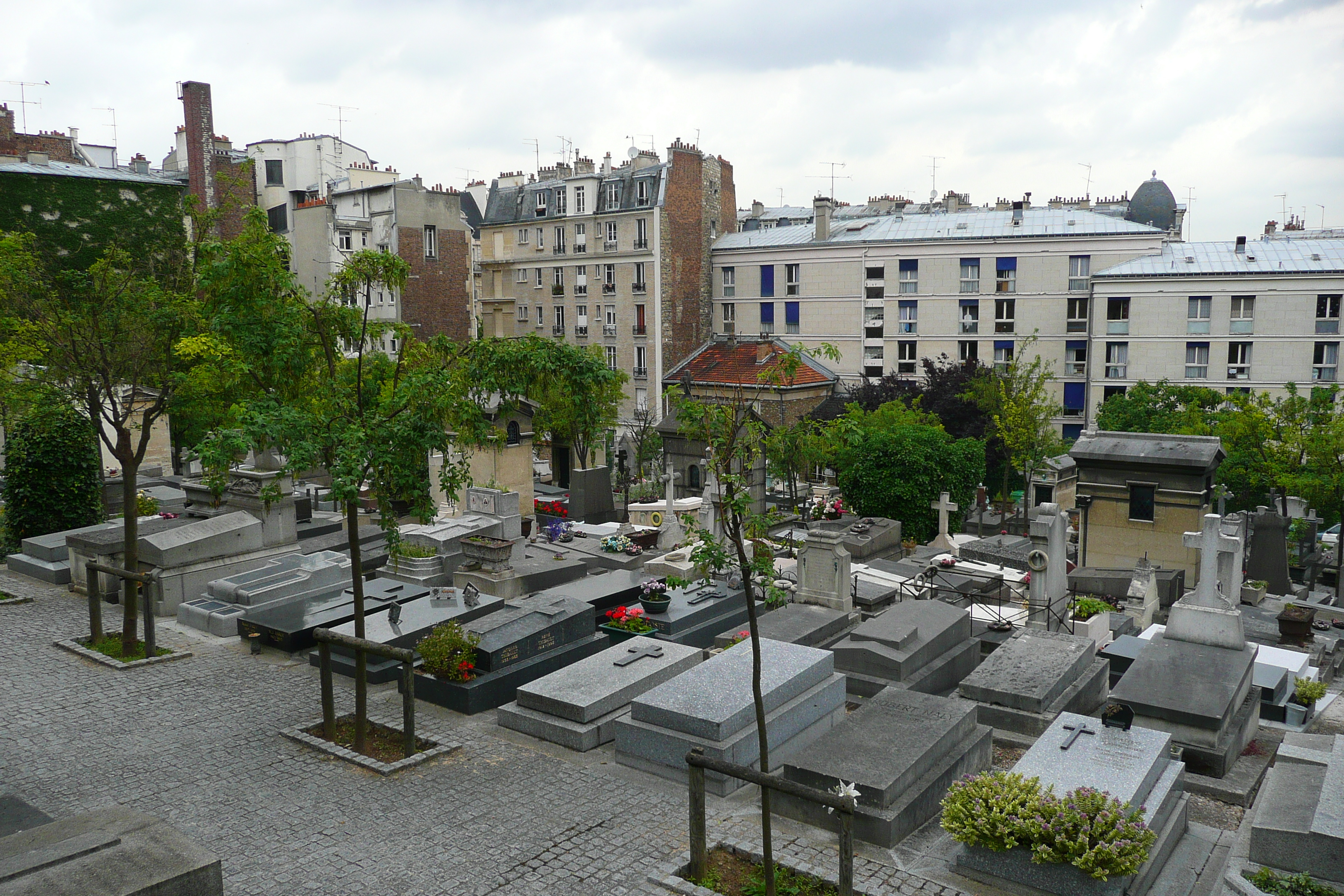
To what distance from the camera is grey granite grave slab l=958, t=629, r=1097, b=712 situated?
10992 mm

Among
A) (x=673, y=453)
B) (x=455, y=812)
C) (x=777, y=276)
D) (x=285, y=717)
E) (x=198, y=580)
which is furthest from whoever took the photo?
A: (x=777, y=276)

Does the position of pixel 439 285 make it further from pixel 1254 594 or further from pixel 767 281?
pixel 1254 594

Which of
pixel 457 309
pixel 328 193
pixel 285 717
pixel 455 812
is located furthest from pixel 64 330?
pixel 328 193

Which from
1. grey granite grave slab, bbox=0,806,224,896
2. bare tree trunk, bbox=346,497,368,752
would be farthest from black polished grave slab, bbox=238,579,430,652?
grey granite grave slab, bbox=0,806,224,896

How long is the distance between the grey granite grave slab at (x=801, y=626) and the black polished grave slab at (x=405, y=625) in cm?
367

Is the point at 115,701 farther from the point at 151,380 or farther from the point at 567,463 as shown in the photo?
the point at 567,463

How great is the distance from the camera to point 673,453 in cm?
3034

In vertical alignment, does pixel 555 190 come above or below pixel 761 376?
above

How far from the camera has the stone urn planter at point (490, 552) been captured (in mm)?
16297

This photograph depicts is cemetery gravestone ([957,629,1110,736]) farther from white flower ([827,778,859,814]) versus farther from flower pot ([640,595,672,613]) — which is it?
flower pot ([640,595,672,613])

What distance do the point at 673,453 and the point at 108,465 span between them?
16572mm

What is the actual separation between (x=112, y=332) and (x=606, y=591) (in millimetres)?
8394

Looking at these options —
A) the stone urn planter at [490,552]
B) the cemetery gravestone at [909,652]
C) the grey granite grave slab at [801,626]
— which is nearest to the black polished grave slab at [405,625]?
the stone urn planter at [490,552]

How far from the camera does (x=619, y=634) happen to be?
45.0 feet
